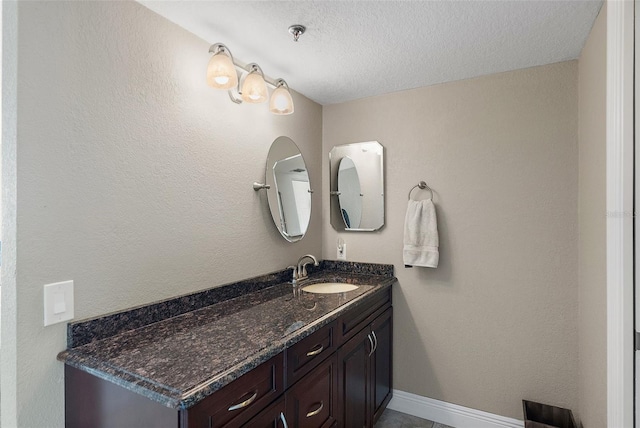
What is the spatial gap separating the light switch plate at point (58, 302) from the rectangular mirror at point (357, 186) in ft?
5.80

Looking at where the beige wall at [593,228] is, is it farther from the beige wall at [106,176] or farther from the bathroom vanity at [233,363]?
the beige wall at [106,176]

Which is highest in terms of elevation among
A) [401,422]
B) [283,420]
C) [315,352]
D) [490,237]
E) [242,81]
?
[242,81]

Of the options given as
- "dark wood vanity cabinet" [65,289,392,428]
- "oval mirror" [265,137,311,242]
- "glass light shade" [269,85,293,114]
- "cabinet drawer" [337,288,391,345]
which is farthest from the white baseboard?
"glass light shade" [269,85,293,114]

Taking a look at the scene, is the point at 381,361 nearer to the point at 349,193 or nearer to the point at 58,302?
the point at 349,193

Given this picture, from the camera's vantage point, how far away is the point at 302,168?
242cm

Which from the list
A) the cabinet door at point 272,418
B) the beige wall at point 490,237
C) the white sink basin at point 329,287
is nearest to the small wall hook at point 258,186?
the white sink basin at point 329,287

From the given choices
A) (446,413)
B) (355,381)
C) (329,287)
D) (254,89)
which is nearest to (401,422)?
(446,413)

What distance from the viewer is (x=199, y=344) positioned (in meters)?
1.20

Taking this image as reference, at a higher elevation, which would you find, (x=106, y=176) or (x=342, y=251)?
(x=106, y=176)

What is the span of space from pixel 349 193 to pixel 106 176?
1.65 meters

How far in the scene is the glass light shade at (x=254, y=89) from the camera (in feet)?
5.59

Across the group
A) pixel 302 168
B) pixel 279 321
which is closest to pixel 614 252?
pixel 279 321

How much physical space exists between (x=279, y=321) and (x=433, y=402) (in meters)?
1.47

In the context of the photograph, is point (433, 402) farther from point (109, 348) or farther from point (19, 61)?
point (19, 61)
